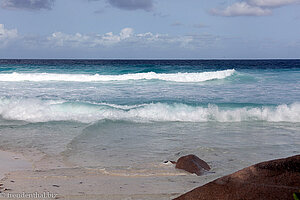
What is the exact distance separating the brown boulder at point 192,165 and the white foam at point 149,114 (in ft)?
17.0

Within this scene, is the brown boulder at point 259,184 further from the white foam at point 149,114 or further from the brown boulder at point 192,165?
the white foam at point 149,114

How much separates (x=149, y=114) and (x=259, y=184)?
8.83m

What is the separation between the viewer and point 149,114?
1123 centimetres

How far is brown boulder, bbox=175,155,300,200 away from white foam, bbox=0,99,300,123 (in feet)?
25.5

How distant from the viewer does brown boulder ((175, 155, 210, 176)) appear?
4988 mm

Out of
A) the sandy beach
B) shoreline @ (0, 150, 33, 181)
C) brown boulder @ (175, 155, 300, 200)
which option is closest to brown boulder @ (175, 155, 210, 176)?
the sandy beach

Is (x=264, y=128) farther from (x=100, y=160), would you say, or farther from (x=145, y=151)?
(x=100, y=160)

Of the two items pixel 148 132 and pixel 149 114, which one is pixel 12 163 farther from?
pixel 149 114

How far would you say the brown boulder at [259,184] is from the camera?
234cm

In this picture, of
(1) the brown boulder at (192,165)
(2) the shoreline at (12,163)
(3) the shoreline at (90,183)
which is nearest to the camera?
(3) the shoreline at (90,183)

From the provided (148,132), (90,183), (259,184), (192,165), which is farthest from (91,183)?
(148,132)

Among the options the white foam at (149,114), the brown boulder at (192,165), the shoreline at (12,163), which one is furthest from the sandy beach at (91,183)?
the white foam at (149,114)

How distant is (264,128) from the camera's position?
9219 millimetres

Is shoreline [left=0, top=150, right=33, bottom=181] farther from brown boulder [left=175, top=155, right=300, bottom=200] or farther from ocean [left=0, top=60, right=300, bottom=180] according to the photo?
brown boulder [left=175, top=155, right=300, bottom=200]
